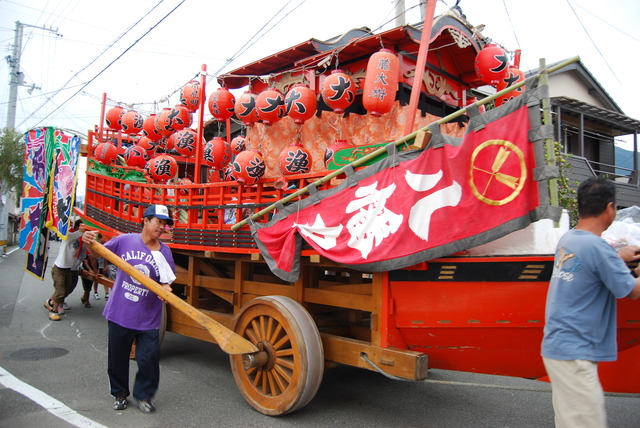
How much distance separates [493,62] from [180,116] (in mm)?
4925

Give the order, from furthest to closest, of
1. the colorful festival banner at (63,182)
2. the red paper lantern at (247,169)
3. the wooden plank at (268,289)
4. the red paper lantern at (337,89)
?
the colorful festival banner at (63,182), the red paper lantern at (337,89), the red paper lantern at (247,169), the wooden plank at (268,289)

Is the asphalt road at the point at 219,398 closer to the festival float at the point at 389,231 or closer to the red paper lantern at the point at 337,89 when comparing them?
the festival float at the point at 389,231

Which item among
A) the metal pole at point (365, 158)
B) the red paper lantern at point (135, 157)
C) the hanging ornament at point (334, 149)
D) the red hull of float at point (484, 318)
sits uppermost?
the red paper lantern at point (135, 157)

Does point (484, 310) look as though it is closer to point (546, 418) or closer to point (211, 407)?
point (546, 418)

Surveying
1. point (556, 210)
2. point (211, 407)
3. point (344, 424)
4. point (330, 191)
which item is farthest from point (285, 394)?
point (556, 210)

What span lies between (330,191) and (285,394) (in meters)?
1.77

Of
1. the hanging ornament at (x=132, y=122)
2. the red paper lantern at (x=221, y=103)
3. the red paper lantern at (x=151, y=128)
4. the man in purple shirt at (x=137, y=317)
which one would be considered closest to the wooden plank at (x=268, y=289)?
the man in purple shirt at (x=137, y=317)

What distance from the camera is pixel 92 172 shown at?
7.81m

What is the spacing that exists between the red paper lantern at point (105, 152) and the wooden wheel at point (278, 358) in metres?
5.14

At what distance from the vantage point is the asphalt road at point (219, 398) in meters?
3.83

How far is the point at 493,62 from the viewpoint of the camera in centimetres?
542

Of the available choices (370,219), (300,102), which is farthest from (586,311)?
(300,102)

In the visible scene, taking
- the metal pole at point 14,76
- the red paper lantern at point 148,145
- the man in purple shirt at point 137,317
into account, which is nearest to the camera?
the man in purple shirt at point 137,317

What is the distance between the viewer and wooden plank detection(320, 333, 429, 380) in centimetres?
327
